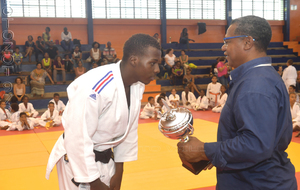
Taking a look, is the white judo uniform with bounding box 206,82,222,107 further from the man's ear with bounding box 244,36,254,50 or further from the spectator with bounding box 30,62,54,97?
the man's ear with bounding box 244,36,254,50

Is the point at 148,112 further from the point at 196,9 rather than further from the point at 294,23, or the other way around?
the point at 294,23

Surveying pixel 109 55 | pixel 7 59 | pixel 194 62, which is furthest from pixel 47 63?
pixel 194 62

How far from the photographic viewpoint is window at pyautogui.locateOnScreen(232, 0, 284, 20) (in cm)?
2031

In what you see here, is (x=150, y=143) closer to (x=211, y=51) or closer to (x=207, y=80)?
(x=207, y=80)

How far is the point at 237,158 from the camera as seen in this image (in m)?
1.56

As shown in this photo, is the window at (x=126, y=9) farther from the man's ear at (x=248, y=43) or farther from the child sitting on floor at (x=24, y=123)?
the man's ear at (x=248, y=43)

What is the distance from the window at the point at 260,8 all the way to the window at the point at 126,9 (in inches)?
232

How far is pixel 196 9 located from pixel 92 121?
19080 mm

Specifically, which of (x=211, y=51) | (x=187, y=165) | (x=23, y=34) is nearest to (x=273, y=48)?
(x=211, y=51)

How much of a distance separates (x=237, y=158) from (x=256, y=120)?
23 cm

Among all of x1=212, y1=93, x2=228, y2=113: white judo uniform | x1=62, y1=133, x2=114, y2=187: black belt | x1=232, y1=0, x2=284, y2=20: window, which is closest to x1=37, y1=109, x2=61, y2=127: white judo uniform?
x1=212, y1=93, x2=228, y2=113: white judo uniform

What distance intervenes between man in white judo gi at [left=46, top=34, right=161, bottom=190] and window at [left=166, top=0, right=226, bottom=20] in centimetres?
1770

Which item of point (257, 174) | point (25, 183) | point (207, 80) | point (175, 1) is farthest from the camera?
point (175, 1)

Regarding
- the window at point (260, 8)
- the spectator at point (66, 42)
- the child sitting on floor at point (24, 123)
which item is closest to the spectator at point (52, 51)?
the spectator at point (66, 42)
